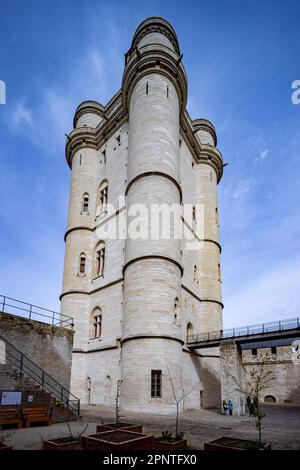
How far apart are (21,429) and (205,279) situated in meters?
19.1

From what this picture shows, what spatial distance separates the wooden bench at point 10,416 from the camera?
11152 mm

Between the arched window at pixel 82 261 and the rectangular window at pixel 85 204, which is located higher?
the rectangular window at pixel 85 204

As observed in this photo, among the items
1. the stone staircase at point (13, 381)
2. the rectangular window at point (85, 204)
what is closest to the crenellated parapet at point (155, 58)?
the rectangular window at point (85, 204)

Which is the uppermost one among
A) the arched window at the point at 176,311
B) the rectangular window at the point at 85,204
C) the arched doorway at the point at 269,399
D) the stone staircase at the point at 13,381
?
the rectangular window at the point at 85,204

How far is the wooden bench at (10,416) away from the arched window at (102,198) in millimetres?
17613

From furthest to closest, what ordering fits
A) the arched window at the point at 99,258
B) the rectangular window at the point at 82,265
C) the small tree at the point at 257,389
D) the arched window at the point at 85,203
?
1. the arched window at the point at 85,203
2. the rectangular window at the point at 82,265
3. the arched window at the point at 99,258
4. the small tree at the point at 257,389

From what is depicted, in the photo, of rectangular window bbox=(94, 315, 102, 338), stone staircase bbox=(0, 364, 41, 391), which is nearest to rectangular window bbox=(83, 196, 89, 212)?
rectangular window bbox=(94, 315, 102, 338)

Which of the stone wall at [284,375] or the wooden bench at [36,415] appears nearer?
the wooden bench at [36,415]

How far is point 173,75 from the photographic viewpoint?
25.6 metres

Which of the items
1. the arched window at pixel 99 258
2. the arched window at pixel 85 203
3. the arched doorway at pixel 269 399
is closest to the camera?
the arched window at pixel 99 258

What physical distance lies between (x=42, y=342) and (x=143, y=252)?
7.28m

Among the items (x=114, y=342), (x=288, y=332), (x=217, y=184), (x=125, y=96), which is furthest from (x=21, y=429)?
(x=217, y=184)

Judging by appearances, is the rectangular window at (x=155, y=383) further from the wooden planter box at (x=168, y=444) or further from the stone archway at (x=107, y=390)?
the wooden planter box at (x=168, y=444)

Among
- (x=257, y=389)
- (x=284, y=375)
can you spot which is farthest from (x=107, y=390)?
→ (x=284, y=375)
